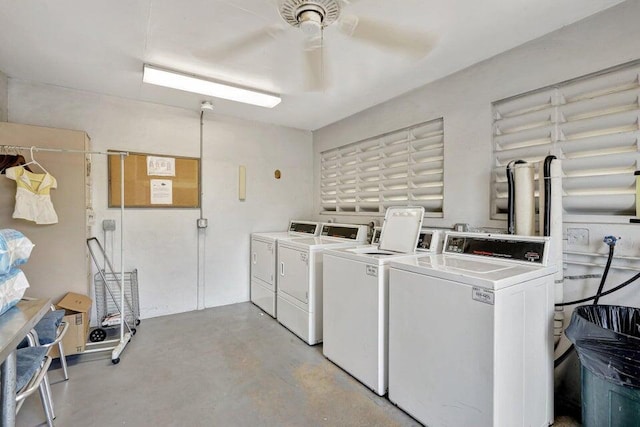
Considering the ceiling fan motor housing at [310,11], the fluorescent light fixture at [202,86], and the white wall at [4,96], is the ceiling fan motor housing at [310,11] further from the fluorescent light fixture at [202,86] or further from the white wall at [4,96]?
the white wall at [4,96]

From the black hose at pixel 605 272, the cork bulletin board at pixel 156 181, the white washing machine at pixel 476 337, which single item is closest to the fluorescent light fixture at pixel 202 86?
the cork bulletin board at pixel 156 181

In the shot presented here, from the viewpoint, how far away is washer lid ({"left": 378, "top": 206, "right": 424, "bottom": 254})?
8.60 ft

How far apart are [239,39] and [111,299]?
303 cm

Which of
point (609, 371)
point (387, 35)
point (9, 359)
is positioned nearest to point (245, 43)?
point (387, 35)

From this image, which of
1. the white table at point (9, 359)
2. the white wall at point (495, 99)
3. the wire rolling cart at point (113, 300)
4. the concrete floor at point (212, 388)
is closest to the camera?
the white table at point (9, 359)

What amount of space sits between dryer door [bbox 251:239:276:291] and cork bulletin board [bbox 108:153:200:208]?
3.04 feet

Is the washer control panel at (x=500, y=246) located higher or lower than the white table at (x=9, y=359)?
higher

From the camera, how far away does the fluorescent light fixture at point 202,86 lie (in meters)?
2.58

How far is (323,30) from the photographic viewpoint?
2021 mm

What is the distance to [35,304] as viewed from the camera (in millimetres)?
1601

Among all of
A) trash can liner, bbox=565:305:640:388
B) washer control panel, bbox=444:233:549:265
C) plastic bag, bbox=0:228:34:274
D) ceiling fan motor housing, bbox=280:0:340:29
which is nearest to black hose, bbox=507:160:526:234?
washer control panel, bbox=444:233:549:265

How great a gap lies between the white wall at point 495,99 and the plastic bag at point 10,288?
2.94 meters

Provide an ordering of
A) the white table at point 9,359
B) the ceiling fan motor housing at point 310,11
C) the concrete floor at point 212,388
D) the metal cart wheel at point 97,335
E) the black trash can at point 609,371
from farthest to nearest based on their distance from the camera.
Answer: the metal cart wheel at point 97,335 → the concrete floor at point 212,388 → the ceiling fan motor housing at point 310,11 → the black trash can at point 609,371 → the white table at point 9,359

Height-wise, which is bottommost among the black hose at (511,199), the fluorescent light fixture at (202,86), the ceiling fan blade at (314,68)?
the black hose at (511,199)
